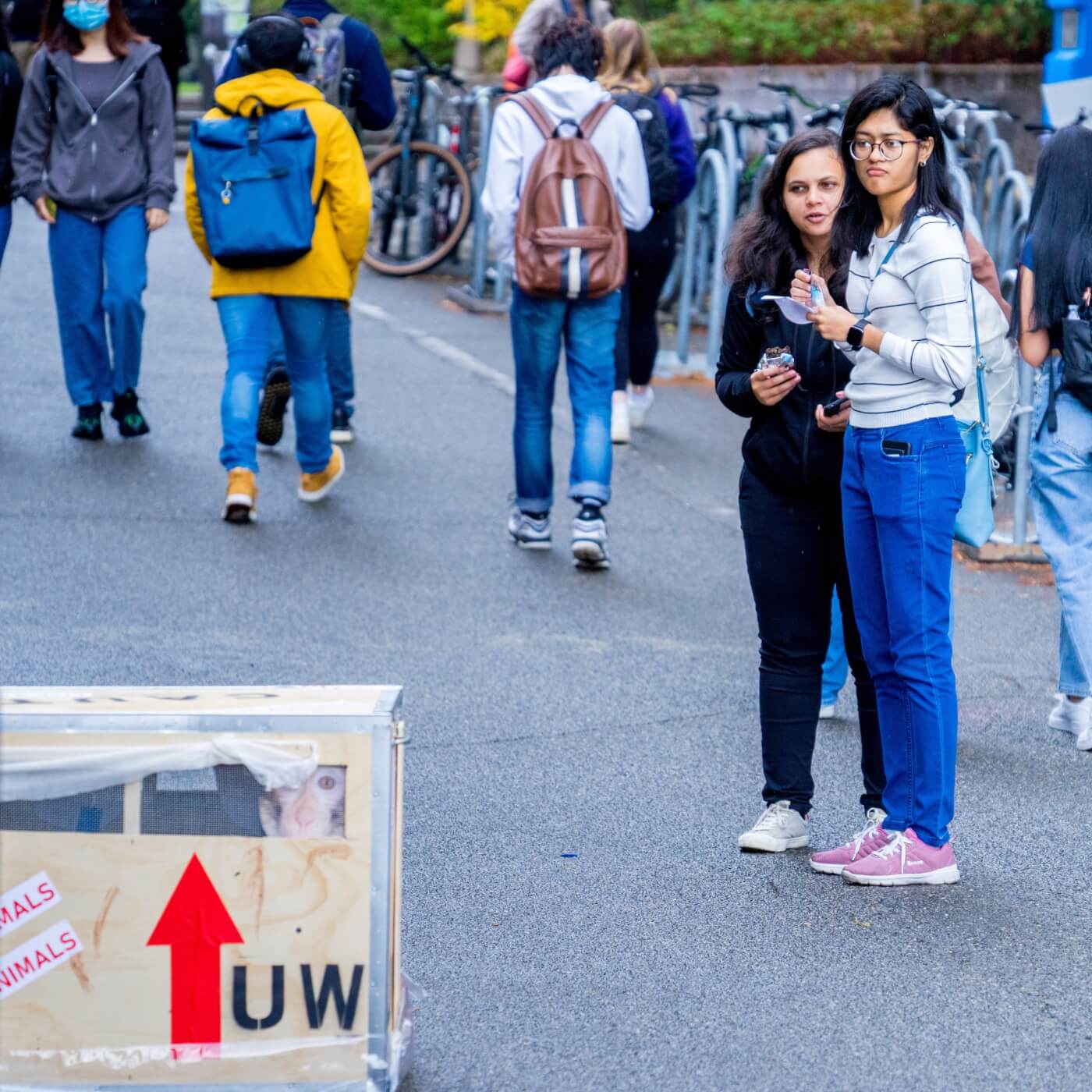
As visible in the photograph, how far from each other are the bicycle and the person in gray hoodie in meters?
5.33

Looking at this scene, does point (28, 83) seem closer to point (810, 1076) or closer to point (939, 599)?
point (939, 599)

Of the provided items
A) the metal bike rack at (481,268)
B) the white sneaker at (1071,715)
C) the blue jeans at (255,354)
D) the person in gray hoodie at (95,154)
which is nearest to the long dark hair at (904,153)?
the white sneaker at (1071,715)

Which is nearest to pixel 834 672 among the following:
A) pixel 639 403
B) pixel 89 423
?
pixel 639 403

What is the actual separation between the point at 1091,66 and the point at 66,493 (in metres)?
6.30

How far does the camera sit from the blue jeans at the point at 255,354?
7.56 meters

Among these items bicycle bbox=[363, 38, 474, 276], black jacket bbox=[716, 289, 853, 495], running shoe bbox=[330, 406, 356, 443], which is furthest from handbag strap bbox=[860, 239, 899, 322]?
bicycle bbox=[363, 38, 474, 276]

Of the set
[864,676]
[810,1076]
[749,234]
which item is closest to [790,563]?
[864,676]

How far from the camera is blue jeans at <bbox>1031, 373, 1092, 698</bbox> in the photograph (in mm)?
5652

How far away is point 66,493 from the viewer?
314 inches

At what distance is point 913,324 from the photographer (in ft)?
13.5

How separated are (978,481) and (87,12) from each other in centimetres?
521

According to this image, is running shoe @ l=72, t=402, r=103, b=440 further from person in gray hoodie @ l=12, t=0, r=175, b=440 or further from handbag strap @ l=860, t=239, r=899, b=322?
handbag strap @ l=860, t=239, r=899, b=322

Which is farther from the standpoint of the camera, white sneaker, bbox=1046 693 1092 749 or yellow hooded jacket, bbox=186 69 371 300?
yellow hooded jacket, bbox=186 69 371 300

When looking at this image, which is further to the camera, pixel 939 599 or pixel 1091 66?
pixel 1091 66
